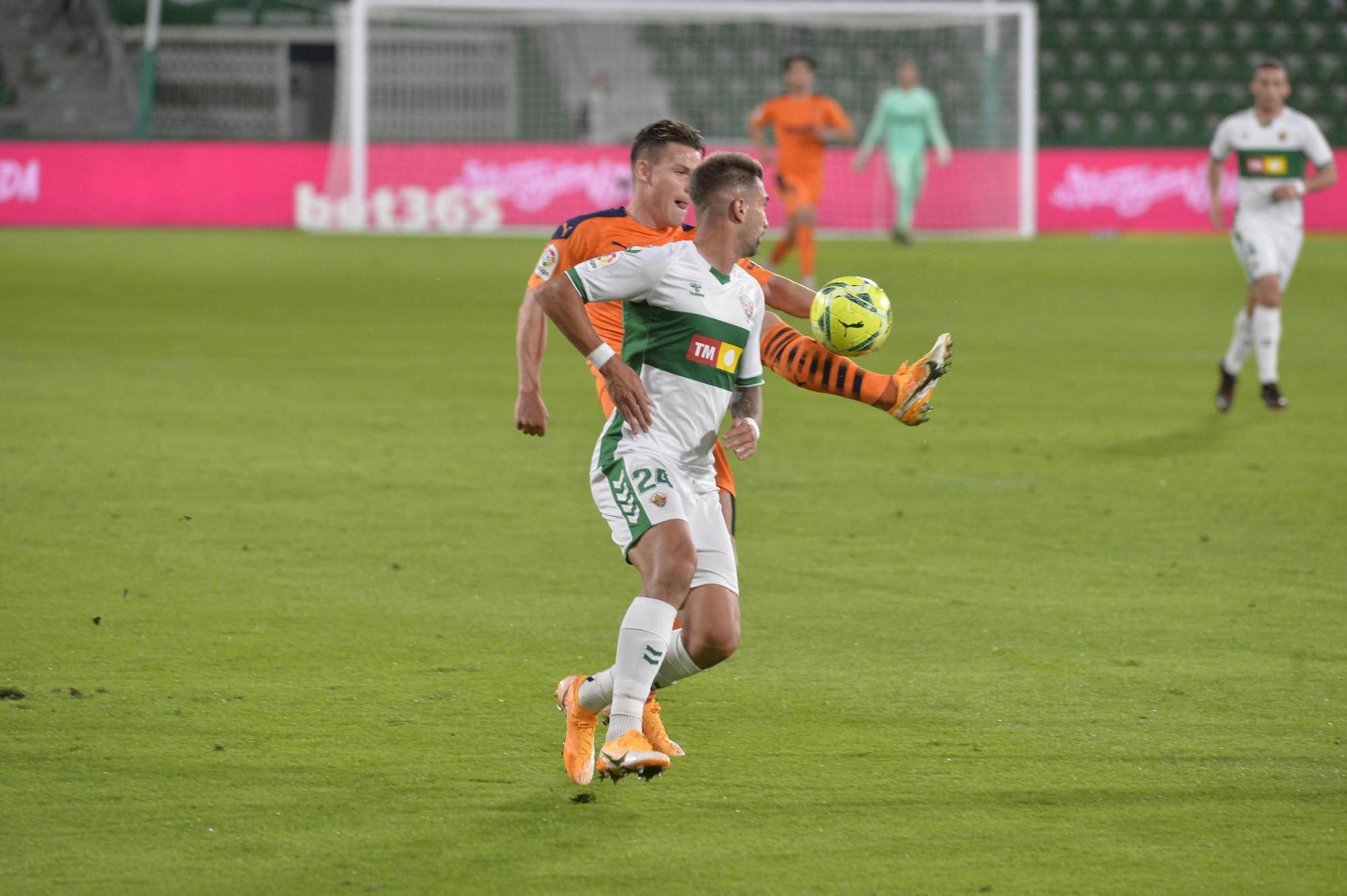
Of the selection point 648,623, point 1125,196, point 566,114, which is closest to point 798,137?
point 566,114

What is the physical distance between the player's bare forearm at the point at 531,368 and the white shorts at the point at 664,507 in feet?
1.47

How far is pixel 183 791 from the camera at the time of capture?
4.32m

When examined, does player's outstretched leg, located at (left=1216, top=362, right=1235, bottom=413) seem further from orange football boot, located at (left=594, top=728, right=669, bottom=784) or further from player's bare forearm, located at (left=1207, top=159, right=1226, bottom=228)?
orange football boot, located at (left=594, top=728, right=669, bottom=784)

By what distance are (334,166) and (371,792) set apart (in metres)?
23.6

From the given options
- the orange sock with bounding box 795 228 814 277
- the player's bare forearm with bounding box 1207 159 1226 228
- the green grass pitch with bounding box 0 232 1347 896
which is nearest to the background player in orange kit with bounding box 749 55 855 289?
the orange sock with bounding box 795 228 814 277

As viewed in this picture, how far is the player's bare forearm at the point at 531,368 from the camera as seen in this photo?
5.04 meters

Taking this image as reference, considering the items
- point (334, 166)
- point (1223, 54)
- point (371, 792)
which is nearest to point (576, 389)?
point (371, 792)

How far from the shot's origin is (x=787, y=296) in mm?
5004

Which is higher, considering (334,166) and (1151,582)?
(334,166)

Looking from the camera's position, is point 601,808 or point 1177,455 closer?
point 601,808

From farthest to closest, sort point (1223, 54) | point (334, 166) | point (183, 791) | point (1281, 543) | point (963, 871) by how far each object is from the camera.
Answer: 1. point (1223, 54)
2. point (334, 166)
3. point (1281, 543)
4. point (183, 791)
5. point (963, 871)

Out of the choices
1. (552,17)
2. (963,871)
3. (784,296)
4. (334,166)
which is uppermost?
(552,17)

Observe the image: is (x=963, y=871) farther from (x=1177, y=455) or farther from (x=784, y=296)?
(x=1177, y=455)

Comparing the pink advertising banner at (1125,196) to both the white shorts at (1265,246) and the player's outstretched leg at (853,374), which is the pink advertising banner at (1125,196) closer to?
the white shorts at (1265,246)
